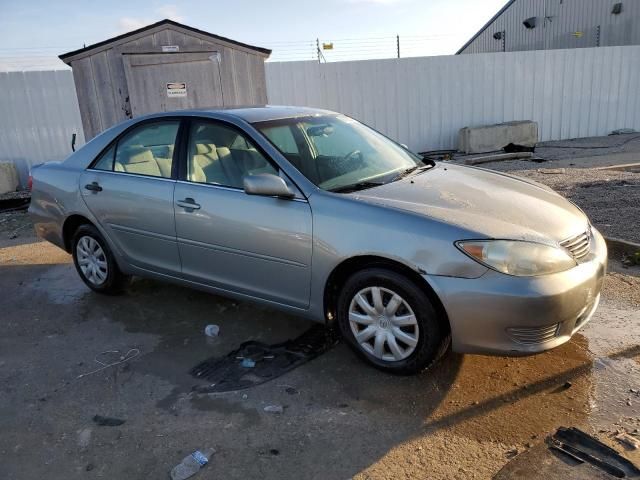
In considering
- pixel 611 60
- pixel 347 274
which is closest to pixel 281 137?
pixel 347 274

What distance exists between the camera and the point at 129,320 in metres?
4.50

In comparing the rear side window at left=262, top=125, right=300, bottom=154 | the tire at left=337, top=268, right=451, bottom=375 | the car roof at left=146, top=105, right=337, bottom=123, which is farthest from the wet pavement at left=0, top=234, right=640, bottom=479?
the car roof at left=146, top=105, right=337, bottom=123

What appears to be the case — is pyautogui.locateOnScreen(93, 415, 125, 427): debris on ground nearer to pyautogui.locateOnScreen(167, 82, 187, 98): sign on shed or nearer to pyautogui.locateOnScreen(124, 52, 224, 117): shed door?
pyautogui.locateOnScreen(124, 52, 224, 117): shed door

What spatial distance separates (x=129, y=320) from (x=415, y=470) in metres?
2.81

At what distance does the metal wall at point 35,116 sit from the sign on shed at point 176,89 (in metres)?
3.51

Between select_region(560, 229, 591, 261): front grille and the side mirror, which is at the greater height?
the side mirror

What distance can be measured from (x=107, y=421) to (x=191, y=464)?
705 millimetres

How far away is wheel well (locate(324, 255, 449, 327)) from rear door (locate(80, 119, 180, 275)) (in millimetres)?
1378

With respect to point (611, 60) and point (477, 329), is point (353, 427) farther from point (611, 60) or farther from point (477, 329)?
point (611, 60)

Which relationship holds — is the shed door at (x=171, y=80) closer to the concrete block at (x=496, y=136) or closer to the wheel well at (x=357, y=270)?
the wheel well at (x=357, y=270)

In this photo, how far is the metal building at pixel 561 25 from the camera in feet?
58.1

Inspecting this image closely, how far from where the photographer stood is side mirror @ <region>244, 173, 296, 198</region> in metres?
3.46

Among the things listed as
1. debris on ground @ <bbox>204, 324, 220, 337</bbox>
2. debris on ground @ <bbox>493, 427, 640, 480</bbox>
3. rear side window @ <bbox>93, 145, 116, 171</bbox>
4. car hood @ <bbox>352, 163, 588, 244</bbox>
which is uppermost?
rear side window @ <bbox>93, 145, 116, 171</bbox>

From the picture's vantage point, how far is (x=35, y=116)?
11.1 meters
